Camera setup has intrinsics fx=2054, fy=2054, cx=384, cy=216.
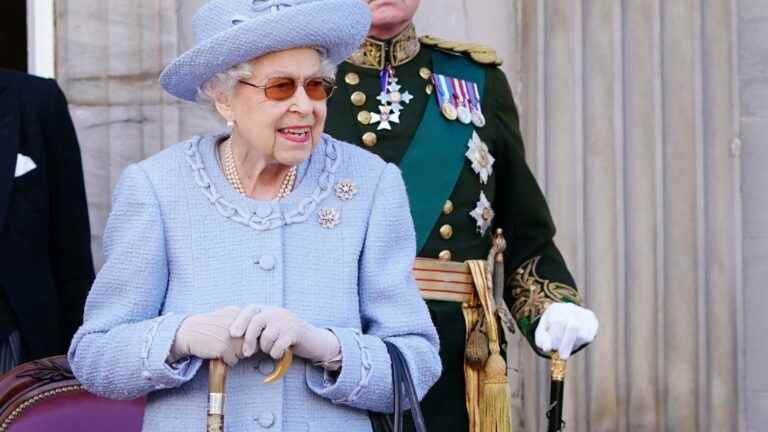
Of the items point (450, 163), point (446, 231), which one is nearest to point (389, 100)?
point (450, 163)

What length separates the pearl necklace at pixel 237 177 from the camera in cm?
354

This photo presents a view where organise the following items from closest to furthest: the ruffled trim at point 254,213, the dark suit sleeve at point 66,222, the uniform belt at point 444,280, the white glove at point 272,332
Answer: the white glove at point 272,332, the ruffled trim at point 254,213, the uniform belt at point 444,280, the dark suit sleeve at point 66,222

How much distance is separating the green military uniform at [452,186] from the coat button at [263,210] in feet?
3.03

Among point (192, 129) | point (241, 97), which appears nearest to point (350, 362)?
point (241, 97)

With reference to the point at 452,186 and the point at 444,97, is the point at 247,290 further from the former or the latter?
the point at 444,97

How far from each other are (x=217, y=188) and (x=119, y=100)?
2340 millimetres

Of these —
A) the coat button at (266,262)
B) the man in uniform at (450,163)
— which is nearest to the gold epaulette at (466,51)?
the man in uniform at (450,163)

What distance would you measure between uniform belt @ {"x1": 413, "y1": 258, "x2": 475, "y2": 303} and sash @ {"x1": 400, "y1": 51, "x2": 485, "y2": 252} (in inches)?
1.8

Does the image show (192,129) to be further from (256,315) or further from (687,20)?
(256,315)

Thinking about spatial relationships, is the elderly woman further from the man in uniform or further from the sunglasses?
the man in uniform

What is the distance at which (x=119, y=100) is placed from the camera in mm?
5801

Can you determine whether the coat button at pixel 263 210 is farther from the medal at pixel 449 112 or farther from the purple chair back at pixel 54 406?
the medal at pixel 449 112

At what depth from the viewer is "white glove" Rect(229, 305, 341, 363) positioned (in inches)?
128

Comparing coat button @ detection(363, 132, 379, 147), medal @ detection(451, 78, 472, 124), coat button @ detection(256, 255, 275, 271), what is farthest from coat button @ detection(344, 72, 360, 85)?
coat button @ detection(256, 255, 275, 271)
